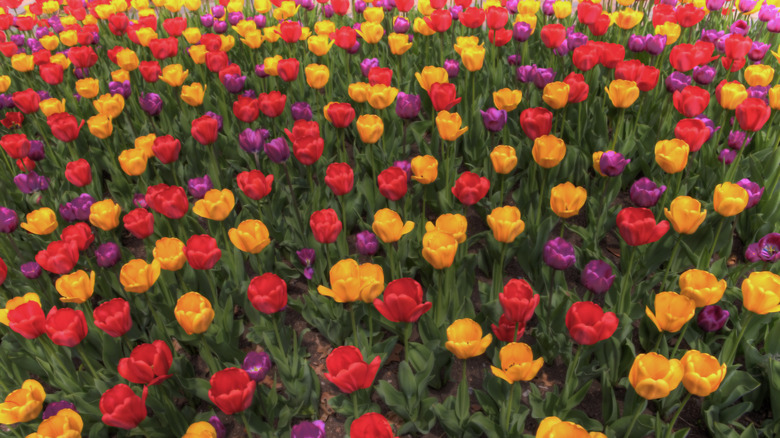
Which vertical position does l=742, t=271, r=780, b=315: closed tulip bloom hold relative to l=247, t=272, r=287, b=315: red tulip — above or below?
above

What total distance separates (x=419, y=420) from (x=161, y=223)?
2.04 metres

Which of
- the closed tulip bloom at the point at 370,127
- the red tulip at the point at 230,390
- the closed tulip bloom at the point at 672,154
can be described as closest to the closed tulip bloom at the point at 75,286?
the red tulip at the point at 230,390

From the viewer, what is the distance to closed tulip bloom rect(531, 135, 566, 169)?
2720 millimetres

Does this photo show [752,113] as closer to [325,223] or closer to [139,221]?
[325,223]

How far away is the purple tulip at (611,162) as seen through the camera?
8.84 feet

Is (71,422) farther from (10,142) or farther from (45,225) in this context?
(10,142)

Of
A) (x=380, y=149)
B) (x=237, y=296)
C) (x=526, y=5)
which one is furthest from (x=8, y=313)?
(x=526, y=5)

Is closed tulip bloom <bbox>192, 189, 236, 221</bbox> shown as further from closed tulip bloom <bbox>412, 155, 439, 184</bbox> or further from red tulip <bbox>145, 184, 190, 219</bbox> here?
closed tulip bloom <bbox>412, 155, 439, 184</bbox>

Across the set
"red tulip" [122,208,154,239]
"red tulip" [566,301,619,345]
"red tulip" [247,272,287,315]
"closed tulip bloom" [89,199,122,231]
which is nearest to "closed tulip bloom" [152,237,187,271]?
"red tulip" [122,208,154,239]

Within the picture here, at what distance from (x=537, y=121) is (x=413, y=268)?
3.54ft

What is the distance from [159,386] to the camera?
211cm

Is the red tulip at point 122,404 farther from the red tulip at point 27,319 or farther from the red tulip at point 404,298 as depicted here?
the red tulip at point 404,298

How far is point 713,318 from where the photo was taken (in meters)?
2.29

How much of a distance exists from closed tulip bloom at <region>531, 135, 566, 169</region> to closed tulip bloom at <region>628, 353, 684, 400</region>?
4.34ft
